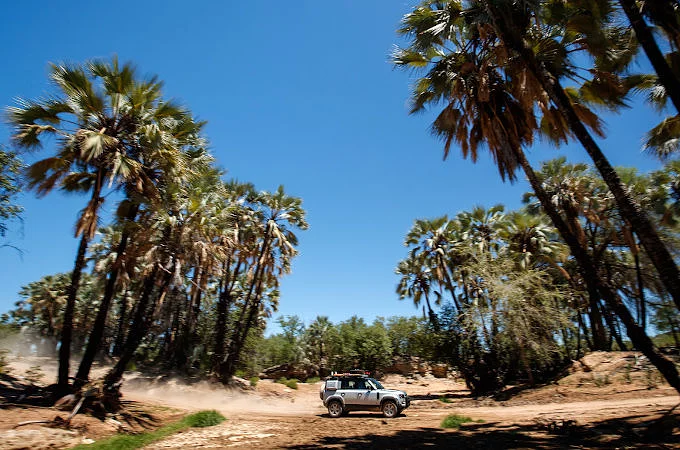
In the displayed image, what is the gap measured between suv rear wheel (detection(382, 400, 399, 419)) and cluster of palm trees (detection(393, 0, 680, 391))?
8.66m

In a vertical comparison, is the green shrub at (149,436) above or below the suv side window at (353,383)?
below

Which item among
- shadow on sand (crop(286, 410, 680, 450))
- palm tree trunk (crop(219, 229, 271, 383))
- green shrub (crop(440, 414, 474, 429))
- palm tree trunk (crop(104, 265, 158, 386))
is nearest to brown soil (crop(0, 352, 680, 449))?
shadow on sand (crop(286, 410, 680, 450))

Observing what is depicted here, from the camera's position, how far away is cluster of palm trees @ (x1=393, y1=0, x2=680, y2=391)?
299 inches

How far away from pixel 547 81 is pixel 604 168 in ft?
7.83

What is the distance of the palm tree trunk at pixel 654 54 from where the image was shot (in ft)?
23.8

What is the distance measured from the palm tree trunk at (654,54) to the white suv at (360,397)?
12.9m

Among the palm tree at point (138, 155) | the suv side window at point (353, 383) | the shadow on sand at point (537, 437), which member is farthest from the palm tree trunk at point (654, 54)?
the suv side window at point (353, 383)

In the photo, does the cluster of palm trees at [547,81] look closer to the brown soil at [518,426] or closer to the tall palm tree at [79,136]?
the brown soil at [518,426]

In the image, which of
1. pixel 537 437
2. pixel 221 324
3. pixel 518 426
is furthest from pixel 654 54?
pixel 221 324

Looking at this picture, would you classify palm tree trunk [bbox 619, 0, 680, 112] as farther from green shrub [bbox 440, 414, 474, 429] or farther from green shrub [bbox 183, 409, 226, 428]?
green shrub [bbox 183, 409, 226, 428]

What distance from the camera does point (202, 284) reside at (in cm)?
2292

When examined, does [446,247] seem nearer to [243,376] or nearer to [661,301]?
[661,301]

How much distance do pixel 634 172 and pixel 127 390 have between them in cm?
3311

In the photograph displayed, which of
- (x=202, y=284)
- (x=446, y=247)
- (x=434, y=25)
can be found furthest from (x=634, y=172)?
(x=202, y=284)
